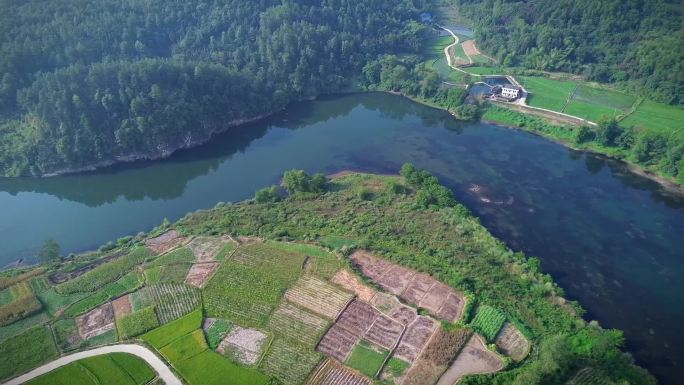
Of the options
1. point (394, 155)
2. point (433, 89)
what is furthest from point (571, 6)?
point (394, 155)

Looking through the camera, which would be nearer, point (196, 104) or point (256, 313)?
point (256, 313)

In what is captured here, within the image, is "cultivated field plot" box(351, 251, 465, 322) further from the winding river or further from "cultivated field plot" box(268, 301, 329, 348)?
the winding river

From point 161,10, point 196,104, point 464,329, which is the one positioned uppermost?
point 161,10

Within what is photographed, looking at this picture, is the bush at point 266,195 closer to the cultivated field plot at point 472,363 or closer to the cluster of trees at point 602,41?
the cultivated field plot at point 472,363

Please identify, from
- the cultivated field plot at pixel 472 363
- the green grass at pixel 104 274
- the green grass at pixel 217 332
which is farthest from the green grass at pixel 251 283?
the cultivated field plot at pixel 472 363

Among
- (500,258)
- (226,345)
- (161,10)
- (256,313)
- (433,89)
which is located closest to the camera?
(226,345)

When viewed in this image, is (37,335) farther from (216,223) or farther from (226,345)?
(216,223)
